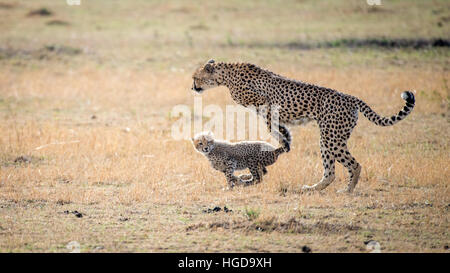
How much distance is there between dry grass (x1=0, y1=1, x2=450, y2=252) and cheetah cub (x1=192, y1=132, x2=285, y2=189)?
0.22m

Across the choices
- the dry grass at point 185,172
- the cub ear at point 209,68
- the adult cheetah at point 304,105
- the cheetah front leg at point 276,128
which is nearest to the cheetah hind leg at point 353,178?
the adult cheetah at point 304,105

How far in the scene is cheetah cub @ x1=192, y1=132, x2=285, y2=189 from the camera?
889 cm

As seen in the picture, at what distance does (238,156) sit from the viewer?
355 inches

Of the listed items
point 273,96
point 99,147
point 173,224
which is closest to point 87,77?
point 99,147

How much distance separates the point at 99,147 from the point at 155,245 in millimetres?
4508

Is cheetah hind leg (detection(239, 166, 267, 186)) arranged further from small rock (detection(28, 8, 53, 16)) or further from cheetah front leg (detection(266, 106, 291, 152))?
small rock (detection(28, 8, 53, 16))

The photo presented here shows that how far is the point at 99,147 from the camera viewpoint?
10805 mm

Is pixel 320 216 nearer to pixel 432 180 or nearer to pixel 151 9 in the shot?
pixel 432 180

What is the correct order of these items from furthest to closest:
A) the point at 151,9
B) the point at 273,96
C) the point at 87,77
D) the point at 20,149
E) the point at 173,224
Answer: the point at 151,9 → the point at 87,77 → the point at 20,149 → the point at 273,96 → the point at 173,224

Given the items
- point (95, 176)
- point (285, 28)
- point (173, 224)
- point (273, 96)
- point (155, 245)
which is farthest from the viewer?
point (285, 28)

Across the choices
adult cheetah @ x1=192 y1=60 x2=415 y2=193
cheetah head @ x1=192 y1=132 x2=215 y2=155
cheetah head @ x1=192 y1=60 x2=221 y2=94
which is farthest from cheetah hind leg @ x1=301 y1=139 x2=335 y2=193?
cheetah head @ x1=192 y1=60 x2=221 y2=94

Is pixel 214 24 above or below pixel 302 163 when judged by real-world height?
above

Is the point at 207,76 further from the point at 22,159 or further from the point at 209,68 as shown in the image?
the point at 22,159

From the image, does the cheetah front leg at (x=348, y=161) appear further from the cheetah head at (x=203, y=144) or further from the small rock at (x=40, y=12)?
the small rock at (x=40, y=12)
